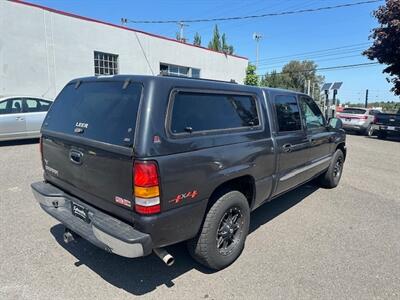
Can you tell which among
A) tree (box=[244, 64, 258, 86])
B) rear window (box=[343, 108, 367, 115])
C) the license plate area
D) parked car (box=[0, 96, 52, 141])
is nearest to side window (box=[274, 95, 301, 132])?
the license plate area

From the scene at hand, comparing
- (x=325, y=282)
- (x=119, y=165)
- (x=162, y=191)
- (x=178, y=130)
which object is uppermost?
(x=178, y=130)

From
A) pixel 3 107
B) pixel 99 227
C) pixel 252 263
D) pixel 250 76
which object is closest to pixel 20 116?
pixel 3 107

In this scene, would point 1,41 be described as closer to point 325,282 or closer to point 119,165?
point 119,165

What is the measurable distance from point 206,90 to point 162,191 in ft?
3.83

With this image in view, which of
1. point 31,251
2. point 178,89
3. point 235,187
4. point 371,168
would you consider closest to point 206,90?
point 178,89

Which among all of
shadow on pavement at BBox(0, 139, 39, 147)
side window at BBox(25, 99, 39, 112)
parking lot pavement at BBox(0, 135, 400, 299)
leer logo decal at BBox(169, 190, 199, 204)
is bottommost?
parking lot pavement at BBox(0, 135, 400, 299)

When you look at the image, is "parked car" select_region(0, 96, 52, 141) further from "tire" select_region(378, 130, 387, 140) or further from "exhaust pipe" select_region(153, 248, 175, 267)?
"tire" select_region(378, 130, 387, 140)

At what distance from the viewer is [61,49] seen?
46.1 ft

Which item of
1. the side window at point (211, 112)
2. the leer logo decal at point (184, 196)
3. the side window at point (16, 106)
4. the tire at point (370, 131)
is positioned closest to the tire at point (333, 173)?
the side window at point (211, 112)

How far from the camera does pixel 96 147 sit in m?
2.73

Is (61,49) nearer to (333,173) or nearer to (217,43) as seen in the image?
(333,173)

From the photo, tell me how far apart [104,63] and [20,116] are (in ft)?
24.4

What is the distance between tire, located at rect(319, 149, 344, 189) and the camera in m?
6.02

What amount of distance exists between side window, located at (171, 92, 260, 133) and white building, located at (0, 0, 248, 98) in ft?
40.5
